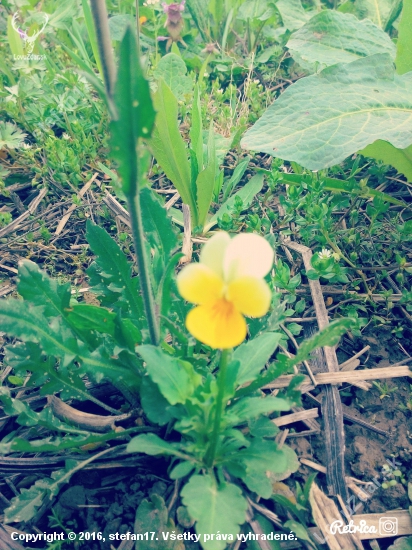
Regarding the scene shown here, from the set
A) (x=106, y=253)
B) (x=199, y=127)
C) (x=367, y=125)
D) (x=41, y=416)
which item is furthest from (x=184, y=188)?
(x=41, y=416)

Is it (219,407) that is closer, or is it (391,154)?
(219,407)

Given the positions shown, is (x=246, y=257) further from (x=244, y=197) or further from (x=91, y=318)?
(x=244, y=197)

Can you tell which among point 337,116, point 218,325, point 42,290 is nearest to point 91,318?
point 42,290

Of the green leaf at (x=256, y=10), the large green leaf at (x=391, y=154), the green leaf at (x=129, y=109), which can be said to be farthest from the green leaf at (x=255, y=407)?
the green leaf at (x=256, y=10)

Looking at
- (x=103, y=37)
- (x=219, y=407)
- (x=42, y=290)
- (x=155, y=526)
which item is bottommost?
(x=155, y=526)

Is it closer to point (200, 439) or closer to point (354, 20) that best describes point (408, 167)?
point (354, 20)

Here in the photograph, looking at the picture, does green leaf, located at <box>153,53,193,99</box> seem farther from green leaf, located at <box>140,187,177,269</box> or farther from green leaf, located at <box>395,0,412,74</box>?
green leaf, located at <box>140,187,177,269</box>

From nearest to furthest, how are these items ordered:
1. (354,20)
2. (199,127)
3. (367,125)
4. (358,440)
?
(358,440)
(367,125)
(199,127)
(354,20)
